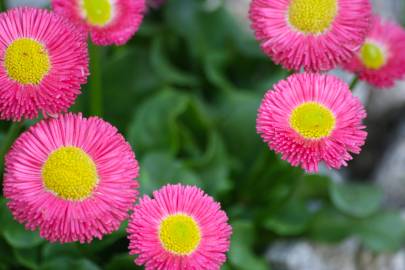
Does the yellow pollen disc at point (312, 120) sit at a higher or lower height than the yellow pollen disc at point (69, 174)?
higher

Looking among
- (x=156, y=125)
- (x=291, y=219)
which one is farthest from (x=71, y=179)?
(x=291, y=219)

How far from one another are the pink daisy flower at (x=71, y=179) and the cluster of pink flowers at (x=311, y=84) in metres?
0.26

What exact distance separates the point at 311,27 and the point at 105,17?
404 millimetres

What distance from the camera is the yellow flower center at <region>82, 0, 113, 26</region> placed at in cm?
135

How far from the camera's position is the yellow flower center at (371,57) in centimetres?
144

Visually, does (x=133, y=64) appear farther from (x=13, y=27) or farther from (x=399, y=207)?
(x=399, y=207)

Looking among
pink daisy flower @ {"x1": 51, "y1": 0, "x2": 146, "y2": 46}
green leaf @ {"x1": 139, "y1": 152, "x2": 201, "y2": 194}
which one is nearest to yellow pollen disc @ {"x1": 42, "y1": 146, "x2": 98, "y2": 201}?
pink daisy flower @ {"x1": 51, "y1": 0, "x2": 146, "y2": 46}

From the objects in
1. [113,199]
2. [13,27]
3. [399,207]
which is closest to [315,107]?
[113,199]

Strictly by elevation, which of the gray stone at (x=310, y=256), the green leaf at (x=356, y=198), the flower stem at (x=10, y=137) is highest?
the green leaf at (x=356, y=198)

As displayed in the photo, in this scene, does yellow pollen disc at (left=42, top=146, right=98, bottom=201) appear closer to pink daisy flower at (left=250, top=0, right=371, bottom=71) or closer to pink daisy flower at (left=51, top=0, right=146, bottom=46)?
pink daisy flower at (left=51, top=0, right=146, bottom=46)

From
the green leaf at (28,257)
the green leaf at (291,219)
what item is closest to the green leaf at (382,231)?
the green leaf at (291,219)

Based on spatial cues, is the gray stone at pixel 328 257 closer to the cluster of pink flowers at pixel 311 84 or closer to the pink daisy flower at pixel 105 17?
the cluster of pink flowers at pixel 311 84

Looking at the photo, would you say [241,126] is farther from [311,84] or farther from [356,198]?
[311,84]

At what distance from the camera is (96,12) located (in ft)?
4.47
